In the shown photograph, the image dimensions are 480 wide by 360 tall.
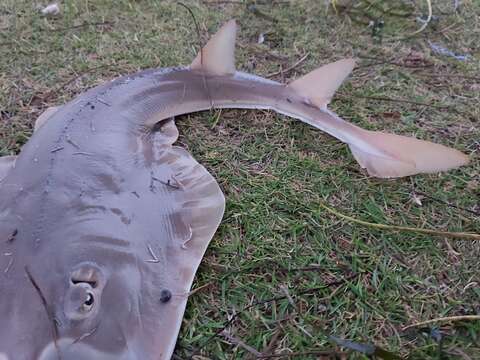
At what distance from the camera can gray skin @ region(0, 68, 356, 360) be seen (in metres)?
1.39

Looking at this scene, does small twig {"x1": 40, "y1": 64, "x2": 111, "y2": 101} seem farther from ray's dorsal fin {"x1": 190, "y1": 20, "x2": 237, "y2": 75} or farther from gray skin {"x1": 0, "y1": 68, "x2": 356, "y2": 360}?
ray's dorsal fin {"x1": 190, "y1": 20, "x2": 237, "y2": 75}

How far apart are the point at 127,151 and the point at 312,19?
6.31 feet

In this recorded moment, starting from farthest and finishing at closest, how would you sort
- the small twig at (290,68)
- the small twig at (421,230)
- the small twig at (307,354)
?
the small twig at (290,68)
the small twig at (421,230)
the small twig at (307,354)

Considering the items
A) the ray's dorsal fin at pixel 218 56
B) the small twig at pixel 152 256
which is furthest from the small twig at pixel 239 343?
the ray's dorsal fin at pixel 218 56

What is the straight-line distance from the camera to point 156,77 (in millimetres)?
2354

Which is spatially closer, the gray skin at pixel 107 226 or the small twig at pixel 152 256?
the gray skin at pixel 107 226

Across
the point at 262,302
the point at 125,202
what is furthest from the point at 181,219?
the point at 262,302

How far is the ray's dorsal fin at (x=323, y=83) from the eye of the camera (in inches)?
91.3

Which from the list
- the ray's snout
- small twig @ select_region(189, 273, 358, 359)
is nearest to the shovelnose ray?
the ray's snout

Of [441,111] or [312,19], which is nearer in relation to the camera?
[441,111]

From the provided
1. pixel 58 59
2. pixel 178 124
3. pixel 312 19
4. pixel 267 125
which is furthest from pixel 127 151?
pixel 312 19

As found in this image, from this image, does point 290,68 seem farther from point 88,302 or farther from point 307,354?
point 88,302

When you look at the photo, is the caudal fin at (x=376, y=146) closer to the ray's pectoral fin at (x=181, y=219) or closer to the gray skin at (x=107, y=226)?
the gray skin at (x=107, y=226)

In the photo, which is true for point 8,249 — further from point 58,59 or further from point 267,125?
point 58,59
